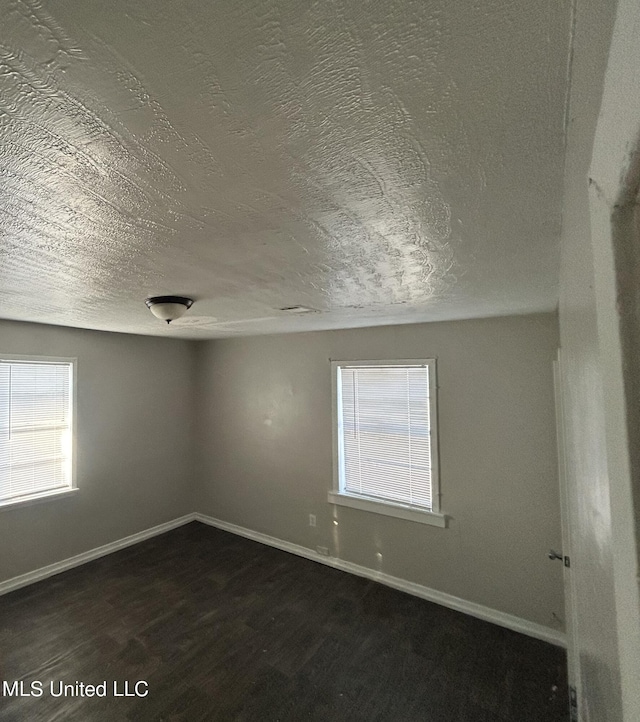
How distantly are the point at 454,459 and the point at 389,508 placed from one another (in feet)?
2.47

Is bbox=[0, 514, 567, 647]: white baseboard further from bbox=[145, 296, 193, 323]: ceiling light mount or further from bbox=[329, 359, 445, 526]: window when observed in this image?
bbox=[145, 296, 193, 323]: ceiling light mount

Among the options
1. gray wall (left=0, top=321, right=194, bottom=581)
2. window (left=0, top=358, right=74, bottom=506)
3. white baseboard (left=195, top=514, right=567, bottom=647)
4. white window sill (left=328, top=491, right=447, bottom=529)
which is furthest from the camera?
gray wall (left=0, top=321, right=194, bottom=581)

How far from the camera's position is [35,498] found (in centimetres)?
315

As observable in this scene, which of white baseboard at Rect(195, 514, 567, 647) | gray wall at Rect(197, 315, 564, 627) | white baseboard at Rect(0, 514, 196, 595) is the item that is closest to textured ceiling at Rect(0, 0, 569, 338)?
gray wall at Rect(197, 315, 564, 627)

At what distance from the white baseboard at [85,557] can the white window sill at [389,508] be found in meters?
2.11

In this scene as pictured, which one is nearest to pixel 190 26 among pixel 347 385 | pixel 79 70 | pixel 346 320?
pixel 79 70

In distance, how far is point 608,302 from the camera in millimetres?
287

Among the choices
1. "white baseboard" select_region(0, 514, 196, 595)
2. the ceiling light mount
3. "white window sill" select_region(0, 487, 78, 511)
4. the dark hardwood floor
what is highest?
the ceiling light mount

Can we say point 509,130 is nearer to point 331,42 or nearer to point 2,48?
point 331,42

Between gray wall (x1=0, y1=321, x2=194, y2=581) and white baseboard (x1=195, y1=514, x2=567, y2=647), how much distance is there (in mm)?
1138

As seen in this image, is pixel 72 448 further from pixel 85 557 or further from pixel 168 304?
pixel 168 304

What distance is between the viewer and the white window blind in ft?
10.0

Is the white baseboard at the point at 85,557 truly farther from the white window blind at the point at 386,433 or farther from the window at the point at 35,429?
the white window blind at the point at 386,433

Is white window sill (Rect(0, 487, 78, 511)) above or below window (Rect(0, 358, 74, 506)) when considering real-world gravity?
below
